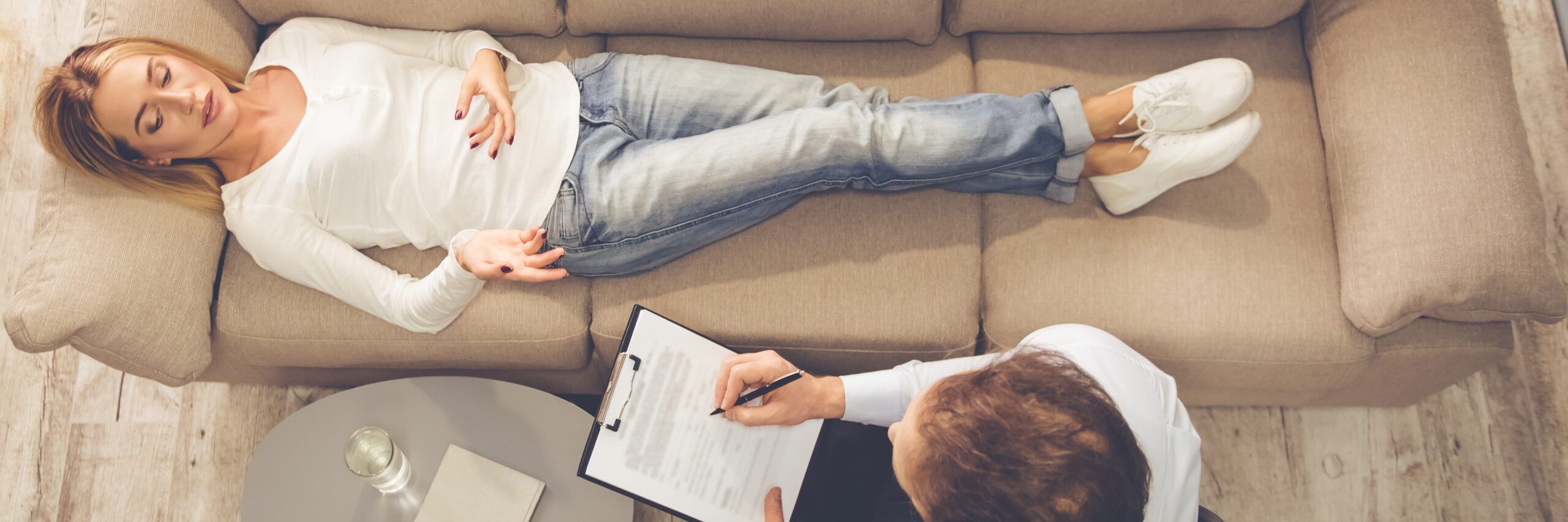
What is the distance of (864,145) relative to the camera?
1531 mm

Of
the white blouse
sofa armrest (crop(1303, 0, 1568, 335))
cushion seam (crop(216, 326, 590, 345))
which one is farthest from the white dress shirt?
the white blouse

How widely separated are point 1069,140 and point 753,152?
2.00ft

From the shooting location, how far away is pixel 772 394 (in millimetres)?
1439

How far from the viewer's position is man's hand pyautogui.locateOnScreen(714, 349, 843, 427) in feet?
4.62

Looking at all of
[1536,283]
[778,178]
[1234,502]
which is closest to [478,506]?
[778,178]

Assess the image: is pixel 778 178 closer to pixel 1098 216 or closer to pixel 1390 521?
pixel 1098 216

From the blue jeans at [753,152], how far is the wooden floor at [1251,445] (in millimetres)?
784

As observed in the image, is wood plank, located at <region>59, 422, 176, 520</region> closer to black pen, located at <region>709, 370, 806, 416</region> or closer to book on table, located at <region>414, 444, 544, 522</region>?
book on table, located at <region>414, 444, 544, 522</region>

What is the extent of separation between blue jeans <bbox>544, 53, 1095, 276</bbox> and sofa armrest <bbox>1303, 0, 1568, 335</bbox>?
53cm

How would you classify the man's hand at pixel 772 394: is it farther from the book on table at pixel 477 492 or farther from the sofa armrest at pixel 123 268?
the sofa armrest at pixel 123 268

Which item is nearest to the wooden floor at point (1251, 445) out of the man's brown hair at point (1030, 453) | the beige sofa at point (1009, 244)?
the beige sofa at point (1009, 244)

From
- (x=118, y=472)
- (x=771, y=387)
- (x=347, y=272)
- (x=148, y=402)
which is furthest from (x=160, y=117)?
(x=771, y=387)

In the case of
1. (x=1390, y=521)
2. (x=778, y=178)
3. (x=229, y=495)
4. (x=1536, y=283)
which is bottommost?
(x=1390, y=521)

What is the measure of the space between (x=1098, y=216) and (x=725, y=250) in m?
0.78
